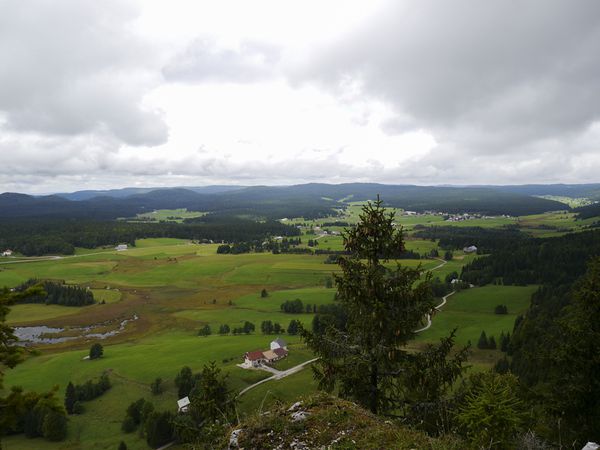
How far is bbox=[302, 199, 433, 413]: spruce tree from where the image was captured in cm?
1110

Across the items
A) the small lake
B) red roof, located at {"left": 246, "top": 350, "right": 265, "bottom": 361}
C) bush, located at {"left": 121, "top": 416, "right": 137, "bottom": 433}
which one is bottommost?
the small lake

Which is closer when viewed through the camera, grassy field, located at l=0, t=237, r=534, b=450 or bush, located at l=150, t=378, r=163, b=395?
grassy field, located at l=0, t=237, r=534, b=450

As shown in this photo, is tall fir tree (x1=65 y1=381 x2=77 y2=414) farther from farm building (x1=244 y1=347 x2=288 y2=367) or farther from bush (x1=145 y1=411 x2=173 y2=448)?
farm building (x1=244 y1=347 x2=288 y2=367)

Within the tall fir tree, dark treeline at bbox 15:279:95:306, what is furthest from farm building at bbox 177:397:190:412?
dark treeline at bbox 15:279:95:306

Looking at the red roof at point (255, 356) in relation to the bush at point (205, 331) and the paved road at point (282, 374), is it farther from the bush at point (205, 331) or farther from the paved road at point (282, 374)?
the bush at point (205, 331)

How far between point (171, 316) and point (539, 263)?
4408 inches

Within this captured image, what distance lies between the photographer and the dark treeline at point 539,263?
4112 inches

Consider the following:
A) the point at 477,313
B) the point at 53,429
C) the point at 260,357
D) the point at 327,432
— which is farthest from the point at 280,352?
the point at 327,432

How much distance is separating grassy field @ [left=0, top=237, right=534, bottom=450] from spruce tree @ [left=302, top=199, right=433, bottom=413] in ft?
7.95

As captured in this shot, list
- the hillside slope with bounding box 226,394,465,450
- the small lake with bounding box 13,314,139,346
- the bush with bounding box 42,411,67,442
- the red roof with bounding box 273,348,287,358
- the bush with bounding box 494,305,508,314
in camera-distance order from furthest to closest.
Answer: the bush with bounding box 494,305,508,314 → the small lake with bounding box 13,314,139,346 → the red roof with bounding box 273,348,287,358 → the bush with bounding box 42,411,67,442 → the hillside slope with bounding box 226,394,465,450

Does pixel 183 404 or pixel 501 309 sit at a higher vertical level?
pixel 501 309

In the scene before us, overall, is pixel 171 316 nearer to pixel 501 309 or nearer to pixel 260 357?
pixel 260 357

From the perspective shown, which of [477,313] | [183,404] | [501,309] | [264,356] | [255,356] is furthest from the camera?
[477,313]

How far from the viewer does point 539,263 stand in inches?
4476
